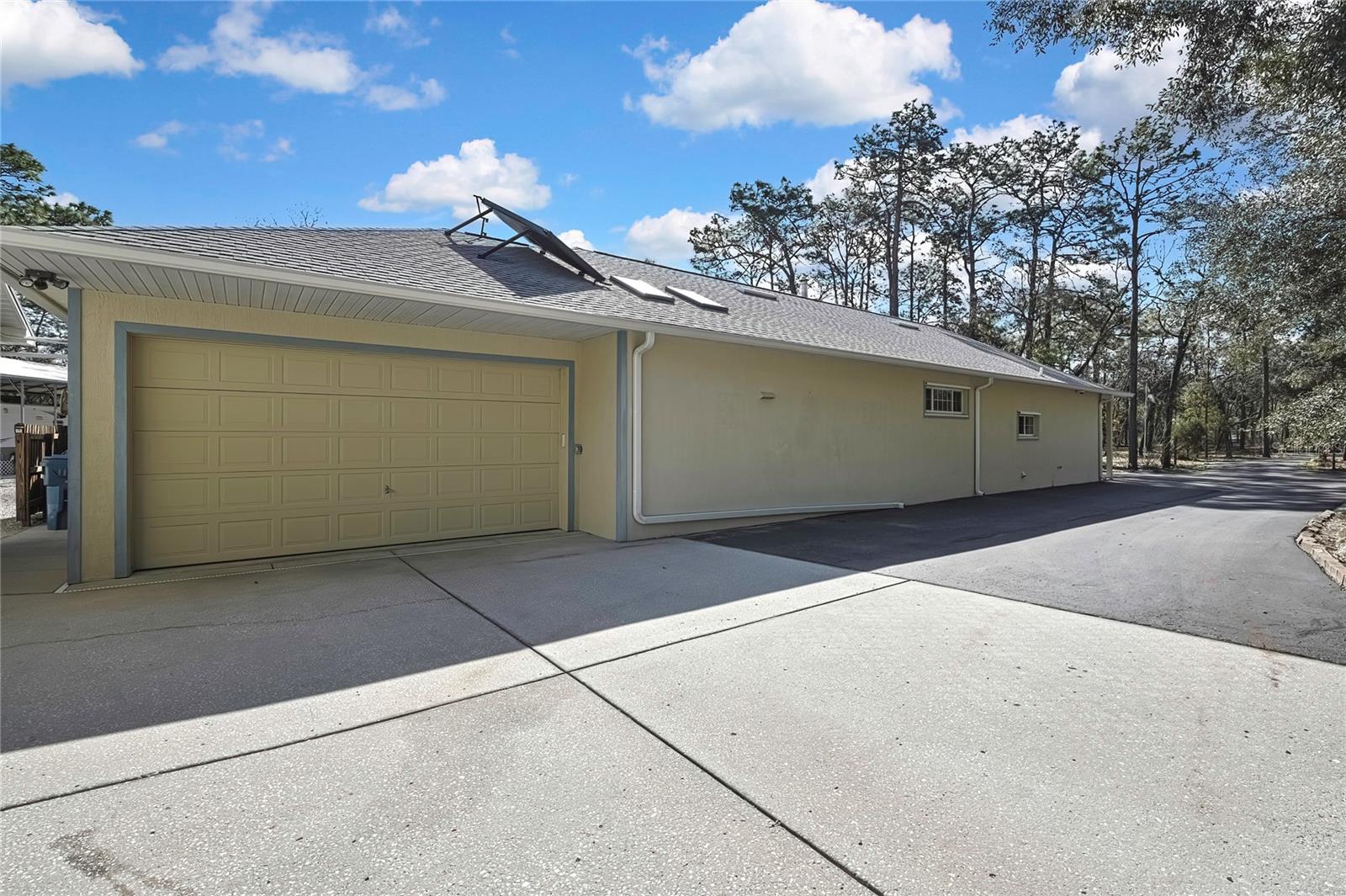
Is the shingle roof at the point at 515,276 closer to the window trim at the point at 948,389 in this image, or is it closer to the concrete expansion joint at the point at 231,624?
the window trim at the point at 948,389

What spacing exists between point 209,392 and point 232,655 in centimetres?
357

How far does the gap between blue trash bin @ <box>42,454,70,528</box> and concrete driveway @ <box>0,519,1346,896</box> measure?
5.22 m

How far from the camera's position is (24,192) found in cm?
1669

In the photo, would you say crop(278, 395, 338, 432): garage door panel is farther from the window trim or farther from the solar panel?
the window trim

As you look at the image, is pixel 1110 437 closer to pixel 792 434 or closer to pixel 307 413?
pixel 792 434

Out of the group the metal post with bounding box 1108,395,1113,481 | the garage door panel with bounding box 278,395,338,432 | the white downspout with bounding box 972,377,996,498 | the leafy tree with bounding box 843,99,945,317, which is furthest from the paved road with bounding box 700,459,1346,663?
the leafy tree with bounding box 843,99,945,317

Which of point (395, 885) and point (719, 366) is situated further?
point (719, 366)

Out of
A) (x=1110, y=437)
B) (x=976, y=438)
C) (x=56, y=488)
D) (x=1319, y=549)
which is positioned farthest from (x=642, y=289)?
(x=1110, y=437)

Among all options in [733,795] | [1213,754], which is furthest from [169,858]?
[1213,754]

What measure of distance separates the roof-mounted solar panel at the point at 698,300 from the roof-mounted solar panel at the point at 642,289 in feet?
1.22

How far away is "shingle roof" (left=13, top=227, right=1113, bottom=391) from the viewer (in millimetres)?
5621

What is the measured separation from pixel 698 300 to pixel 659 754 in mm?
7582

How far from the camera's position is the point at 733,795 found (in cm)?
232

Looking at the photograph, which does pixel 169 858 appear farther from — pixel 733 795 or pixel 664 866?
pixel 733 795
